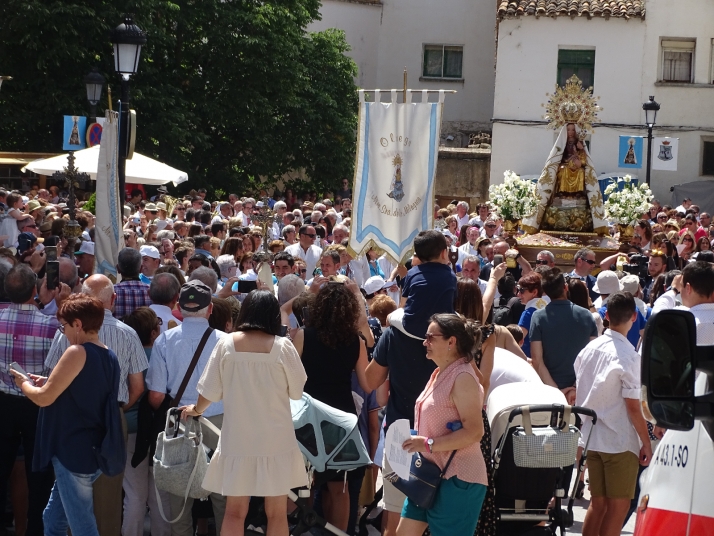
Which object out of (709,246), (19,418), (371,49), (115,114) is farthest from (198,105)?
(19,418)

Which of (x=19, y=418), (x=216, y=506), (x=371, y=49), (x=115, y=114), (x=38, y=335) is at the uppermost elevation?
(x=371, y=49)

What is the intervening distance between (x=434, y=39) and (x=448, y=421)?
37433mm

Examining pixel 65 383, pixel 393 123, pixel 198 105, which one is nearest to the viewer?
pixel 65 383

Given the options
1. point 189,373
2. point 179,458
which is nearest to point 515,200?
point 189,373

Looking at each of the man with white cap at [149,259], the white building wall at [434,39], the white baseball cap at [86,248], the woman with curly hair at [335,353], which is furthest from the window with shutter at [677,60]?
the woman with curly hair at [335,353]

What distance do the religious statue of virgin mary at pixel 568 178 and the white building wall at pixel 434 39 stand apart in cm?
2187

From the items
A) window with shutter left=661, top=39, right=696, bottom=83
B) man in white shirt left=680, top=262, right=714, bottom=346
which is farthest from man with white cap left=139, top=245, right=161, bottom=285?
window with shutter left=661, top=39, right=696, bottom=83

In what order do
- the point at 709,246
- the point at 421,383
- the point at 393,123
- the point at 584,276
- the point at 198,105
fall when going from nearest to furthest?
the point at 421,383, the point at 393,123, the point at 584,276, the point at 709,246, the point at 198,105

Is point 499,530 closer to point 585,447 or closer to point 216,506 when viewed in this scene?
point 585,447

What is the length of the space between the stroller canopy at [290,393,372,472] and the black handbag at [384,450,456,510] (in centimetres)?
103

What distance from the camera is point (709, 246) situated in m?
18.7

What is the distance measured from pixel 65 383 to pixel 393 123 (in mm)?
4676

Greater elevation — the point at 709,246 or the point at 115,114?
the point at 115,114

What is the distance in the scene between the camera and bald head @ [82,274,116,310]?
7.05 meters
